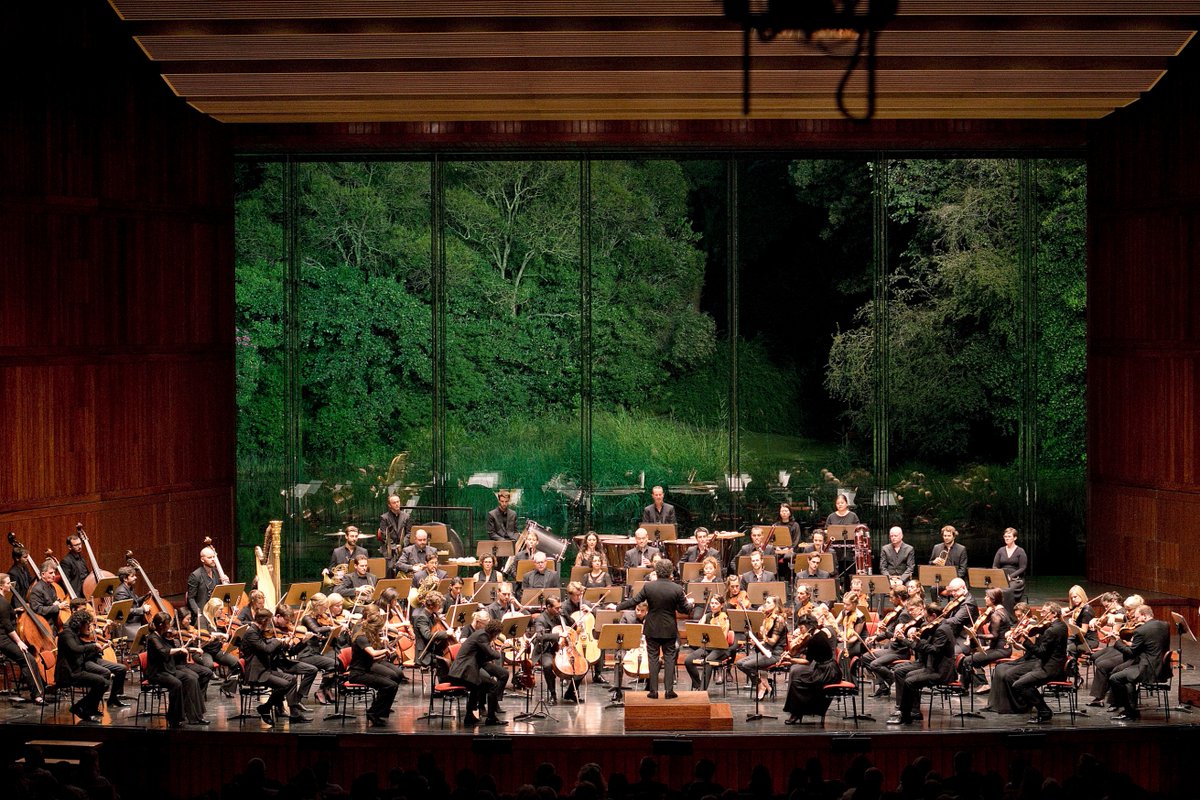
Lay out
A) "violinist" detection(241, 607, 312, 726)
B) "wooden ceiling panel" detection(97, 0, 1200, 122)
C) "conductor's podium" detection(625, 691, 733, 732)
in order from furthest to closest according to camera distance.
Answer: "wooden ceiling panel" detection(97, 0, 1200, 122), "violinist" detection(241, 607, 312, 726), "conductor's podium" detection(625, 691, 733, 732)

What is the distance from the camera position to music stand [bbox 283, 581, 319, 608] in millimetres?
13109

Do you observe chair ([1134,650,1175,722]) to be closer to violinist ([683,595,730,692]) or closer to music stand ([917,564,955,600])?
music stand ([917,564,955,600])

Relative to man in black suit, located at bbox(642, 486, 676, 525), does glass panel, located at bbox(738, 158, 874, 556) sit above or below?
above

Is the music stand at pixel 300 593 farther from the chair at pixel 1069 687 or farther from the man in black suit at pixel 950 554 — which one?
the chair at pixel 1069 687

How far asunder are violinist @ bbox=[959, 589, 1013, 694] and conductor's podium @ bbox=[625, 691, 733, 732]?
227cm

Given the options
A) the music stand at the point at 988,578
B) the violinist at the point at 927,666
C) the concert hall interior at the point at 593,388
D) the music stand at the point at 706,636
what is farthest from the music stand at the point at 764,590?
the music stand at the point at 988,578

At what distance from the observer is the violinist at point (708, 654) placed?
1291 cm

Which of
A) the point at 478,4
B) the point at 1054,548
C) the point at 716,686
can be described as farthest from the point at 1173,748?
the point at 478,4

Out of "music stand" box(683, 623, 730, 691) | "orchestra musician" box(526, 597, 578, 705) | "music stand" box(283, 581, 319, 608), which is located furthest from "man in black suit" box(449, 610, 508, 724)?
"music stand" box(283, 581, 319, 608)

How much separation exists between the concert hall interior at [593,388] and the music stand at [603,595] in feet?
0.56

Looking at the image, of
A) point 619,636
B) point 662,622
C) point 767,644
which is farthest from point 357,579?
point 767,644

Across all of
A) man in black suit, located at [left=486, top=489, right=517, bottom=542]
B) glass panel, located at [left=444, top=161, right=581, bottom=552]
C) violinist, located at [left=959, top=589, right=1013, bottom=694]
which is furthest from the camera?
glass panel, located at [left=444, top=161, right=581, bottom=552]

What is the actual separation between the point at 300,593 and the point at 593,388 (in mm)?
6315

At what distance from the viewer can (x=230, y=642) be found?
1248cm
